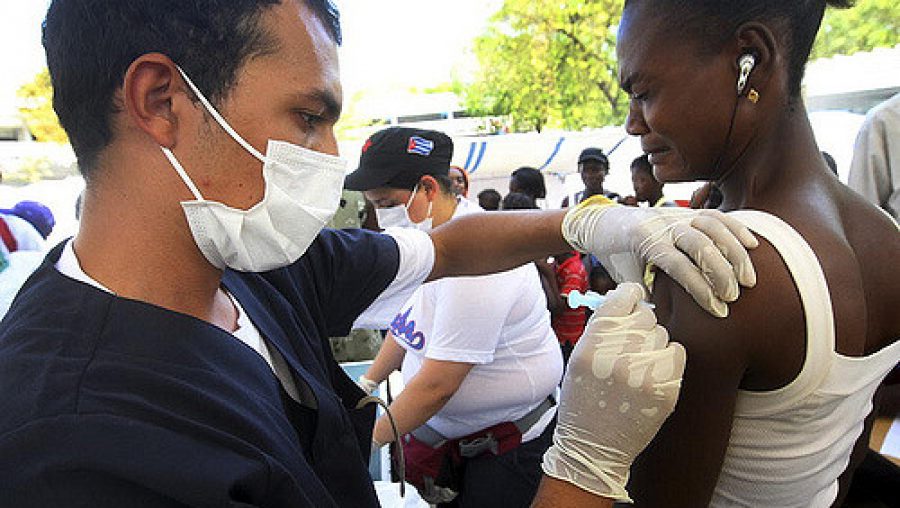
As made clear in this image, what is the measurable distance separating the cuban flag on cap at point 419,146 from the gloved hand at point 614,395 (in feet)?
4.76

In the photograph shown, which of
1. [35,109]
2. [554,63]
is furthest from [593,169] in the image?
[35,109]

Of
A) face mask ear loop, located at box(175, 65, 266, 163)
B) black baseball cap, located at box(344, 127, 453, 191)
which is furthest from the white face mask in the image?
black baseball cap, located at box(344, 127, 453, 191)

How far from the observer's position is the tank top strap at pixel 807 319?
34.9 inches

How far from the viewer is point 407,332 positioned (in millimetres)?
2240

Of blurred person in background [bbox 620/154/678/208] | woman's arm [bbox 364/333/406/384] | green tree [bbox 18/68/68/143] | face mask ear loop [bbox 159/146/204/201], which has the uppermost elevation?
face mask ear loop [bbox 159/146/204/201]

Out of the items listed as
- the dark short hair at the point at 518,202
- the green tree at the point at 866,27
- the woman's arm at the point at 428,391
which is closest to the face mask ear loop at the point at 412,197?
the woman's arm at the point at 428,391

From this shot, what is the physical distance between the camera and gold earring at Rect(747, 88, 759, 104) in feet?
3.44

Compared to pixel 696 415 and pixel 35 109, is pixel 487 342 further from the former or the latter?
pixel 35 109

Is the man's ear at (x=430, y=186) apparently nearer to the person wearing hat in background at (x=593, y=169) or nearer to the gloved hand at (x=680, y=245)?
the gloved hand at (x=680, y=245)

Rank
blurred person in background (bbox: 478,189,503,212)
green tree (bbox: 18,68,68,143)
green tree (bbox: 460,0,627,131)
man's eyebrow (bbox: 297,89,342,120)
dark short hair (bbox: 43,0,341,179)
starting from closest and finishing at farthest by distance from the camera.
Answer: dark short hair (bbox: 43,0,341,179) → man's eyebrow (bbox: 297,89,342,120) → blurred person in background (bbox: 478,189,503,212) → green tree (bbox: 18,68,68,143) → green tree (bbox: 460,0,627,131)

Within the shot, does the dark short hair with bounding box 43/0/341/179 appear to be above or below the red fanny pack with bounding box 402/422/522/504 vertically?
above

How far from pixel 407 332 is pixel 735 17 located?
160cm

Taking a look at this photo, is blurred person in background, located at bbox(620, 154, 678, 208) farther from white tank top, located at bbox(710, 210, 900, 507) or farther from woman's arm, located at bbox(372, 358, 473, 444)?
white tank top, located at bbox(710, 210, 900, 507)

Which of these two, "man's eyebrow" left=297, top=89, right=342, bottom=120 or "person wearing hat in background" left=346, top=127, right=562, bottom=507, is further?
"person wearing hat in background" left=346, top=127, right=562, bottom=507
